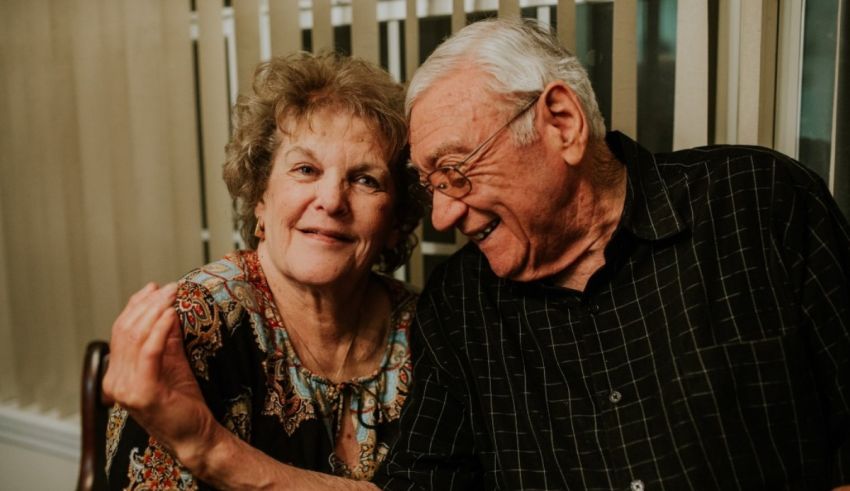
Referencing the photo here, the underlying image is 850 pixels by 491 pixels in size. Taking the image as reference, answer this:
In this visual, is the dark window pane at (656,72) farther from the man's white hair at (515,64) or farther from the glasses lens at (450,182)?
the glasses lens at (450,182)

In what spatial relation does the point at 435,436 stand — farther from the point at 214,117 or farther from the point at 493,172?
the point at 214,117

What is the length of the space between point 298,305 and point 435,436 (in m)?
0.39

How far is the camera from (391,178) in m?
1.49

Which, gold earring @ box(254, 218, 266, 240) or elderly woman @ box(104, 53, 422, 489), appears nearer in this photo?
elderly woman @ box(104, 53, 422, 489)

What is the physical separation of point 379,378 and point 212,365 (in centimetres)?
38

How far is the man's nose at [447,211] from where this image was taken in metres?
1.31

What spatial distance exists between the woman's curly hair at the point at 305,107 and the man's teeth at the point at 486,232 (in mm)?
254

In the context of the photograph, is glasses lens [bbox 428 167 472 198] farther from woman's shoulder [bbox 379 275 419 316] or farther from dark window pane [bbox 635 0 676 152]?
dark window pane [bbox 635 0 676 152]

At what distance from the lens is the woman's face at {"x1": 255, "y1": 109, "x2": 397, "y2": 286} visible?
4.62ft

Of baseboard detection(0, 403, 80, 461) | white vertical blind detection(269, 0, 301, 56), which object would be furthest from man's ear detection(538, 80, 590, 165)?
baseboard detection(0, 403, 80, 461)

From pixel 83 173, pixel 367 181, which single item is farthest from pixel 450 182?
pixel 83 173

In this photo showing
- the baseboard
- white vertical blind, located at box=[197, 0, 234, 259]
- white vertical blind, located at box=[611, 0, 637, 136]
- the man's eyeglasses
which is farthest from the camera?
the baseboard

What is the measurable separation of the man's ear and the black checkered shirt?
14 cm

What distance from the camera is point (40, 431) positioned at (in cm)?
261
